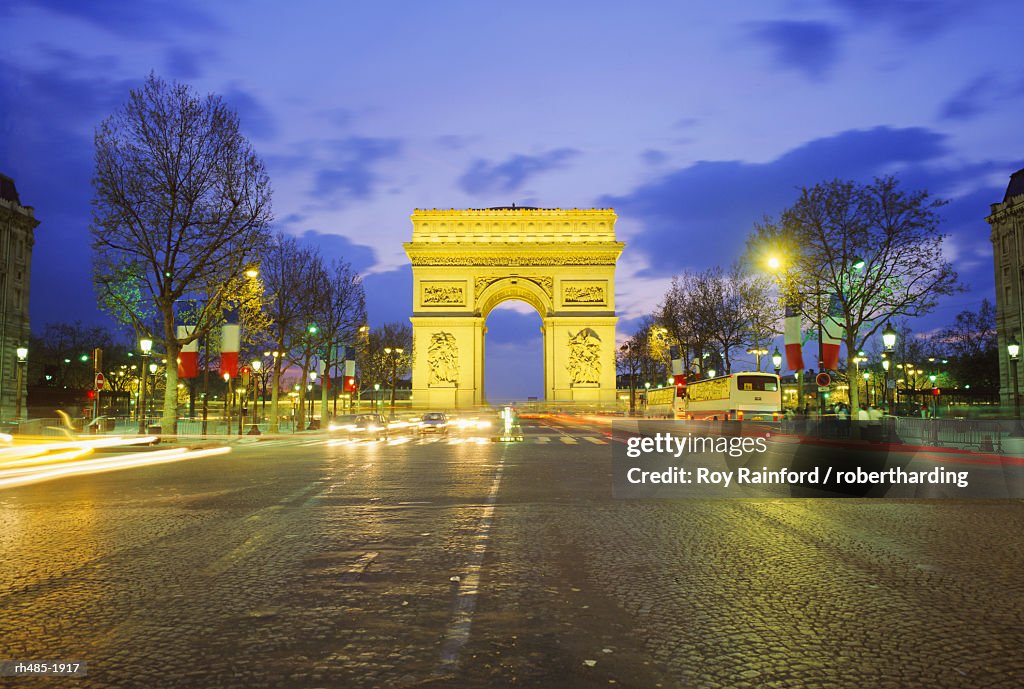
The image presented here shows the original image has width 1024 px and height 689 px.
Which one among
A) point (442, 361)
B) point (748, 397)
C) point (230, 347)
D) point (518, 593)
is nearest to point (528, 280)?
point (442, 361)

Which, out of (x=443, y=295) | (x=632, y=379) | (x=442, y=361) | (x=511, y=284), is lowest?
(x=632, y=379)

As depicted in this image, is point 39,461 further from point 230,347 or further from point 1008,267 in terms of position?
point 1008,267

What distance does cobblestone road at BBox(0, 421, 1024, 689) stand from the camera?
3604 millimetres

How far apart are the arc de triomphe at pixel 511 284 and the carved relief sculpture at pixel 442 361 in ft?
0.30

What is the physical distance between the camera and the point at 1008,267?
197 ft

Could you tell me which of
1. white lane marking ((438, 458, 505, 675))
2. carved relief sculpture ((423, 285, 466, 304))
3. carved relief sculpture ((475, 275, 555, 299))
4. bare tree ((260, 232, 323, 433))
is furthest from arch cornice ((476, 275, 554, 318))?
white lane marking ((438, 458, 505, 675))

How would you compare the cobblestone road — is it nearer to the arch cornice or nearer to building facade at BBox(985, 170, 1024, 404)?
building facade at BBox(985, 170, 1024, 404)

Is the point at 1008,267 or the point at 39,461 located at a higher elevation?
the point at 1008,267

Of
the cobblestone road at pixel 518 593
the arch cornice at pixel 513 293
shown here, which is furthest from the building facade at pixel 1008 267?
the cobblestone road at pixel 518 593

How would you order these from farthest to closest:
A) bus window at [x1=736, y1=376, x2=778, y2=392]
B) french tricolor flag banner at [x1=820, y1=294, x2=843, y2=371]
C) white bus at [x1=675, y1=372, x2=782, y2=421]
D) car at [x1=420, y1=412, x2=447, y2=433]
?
bus window at [x1=736, y1=376, x2=778, y2=392] < white bus at [x1=675, y1=372, x2=782, y2=421] < car at [x1=420, y1=412, x2=447, y2=433] < french tricolor flag banner at [x1=820, y1=294, x2=843, y2=371]

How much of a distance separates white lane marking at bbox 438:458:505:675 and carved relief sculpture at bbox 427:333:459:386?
6149 centimetres

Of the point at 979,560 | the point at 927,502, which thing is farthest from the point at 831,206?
the point at 979,560

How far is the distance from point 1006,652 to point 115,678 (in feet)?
13.9

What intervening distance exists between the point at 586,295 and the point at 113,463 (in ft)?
184
